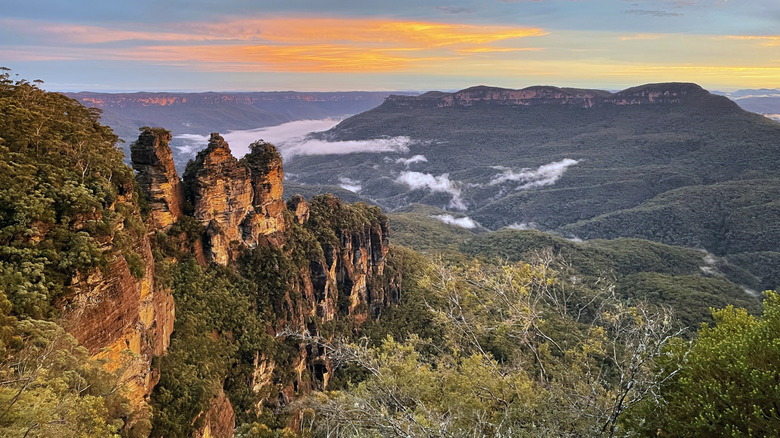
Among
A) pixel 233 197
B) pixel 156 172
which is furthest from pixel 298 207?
pixel 156 172

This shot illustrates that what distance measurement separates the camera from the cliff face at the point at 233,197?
37594 millimetres

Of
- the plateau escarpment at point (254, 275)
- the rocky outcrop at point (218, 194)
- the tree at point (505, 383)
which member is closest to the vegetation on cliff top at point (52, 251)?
the tree at point (505, 383)

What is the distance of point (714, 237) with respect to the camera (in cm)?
13988

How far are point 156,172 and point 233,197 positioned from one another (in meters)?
8.68

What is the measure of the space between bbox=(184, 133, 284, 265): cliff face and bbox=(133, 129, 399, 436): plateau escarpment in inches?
3.9

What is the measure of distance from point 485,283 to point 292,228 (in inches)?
1524

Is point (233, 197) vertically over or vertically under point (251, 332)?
over

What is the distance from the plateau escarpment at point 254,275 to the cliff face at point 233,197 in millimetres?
99

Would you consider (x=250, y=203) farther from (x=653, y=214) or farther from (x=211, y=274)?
(x=653, y=214)

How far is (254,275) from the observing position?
42.0 m

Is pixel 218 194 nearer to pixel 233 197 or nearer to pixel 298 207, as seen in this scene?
pixel 233 197

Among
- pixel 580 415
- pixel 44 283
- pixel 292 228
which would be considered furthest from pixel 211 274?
pixel 580 415

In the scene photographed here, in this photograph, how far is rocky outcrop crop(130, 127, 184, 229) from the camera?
105 feet

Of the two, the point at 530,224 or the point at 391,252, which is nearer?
the point at 391,252
